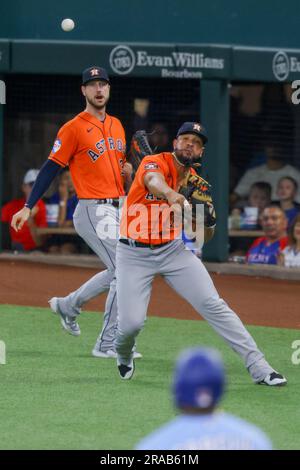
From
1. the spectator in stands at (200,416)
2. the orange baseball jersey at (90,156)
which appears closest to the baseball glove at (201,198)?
the orange baseball jersey at (90,156)

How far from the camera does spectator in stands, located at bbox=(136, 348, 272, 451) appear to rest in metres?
3.15

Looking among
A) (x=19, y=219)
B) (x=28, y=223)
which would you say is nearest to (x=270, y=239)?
(x=28, y=223)

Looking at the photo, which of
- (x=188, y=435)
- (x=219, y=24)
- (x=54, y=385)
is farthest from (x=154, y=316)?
(x=188, y=435)

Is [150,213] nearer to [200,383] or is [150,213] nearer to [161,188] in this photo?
[161,188]

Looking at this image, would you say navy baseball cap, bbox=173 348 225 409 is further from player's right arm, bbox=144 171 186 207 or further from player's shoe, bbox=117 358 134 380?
player's shoe, bbox=117 358 134 380

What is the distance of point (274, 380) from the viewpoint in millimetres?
Answer: 7398

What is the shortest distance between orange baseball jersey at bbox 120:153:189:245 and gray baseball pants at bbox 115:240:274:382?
0.07 meters

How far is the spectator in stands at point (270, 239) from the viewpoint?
13359 millimetres

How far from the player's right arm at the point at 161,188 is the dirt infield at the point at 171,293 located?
366cm

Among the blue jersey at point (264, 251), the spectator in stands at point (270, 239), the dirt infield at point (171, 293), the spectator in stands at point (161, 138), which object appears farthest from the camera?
the spectator in stands at point (161, 138)

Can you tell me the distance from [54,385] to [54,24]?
7.36 meters

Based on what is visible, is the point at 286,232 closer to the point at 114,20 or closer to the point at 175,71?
the point at 175,71

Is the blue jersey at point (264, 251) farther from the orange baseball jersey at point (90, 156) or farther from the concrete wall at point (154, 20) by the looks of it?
the orange baseball jersey at point (90, 156)

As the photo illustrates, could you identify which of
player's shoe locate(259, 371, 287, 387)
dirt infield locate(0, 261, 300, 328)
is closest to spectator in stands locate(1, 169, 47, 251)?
dirt infield locate(0, 261, 300, 328)
